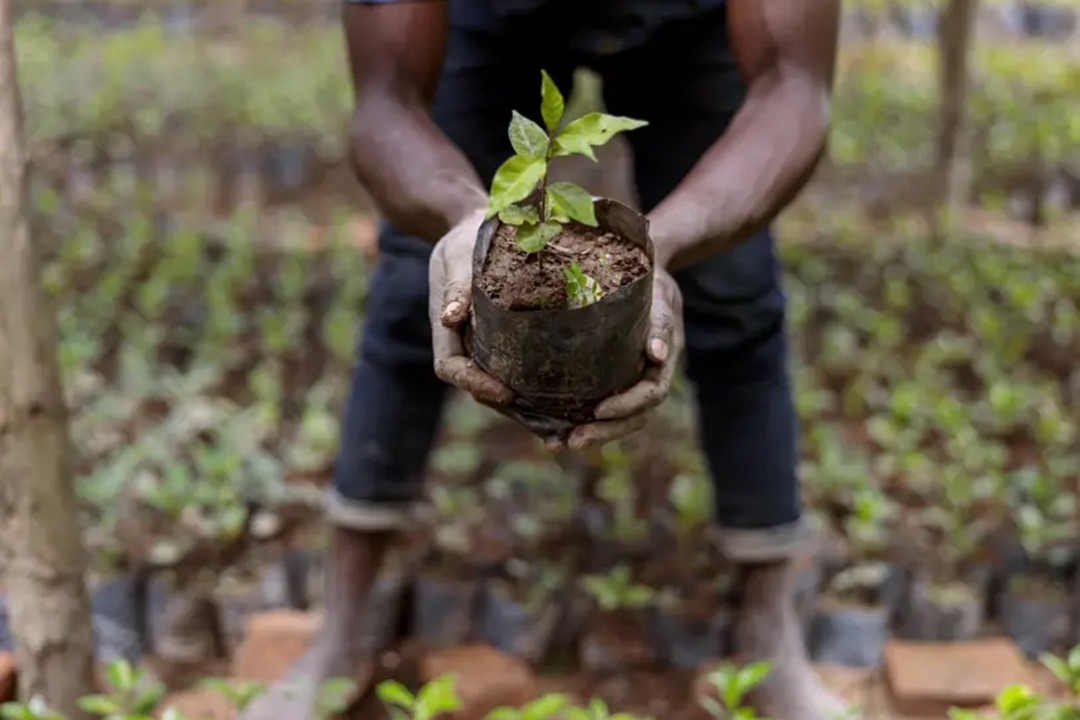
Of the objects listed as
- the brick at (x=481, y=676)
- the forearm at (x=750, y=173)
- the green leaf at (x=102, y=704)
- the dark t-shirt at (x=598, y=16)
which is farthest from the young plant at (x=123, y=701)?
the dark t-shirt at (x=598, y=16)

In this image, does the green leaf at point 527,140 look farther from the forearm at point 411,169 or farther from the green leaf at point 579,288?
the forearm at point 411,169

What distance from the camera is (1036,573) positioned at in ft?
7.23

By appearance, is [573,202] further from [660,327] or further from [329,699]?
[329,699]

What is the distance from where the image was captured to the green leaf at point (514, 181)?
1121mm

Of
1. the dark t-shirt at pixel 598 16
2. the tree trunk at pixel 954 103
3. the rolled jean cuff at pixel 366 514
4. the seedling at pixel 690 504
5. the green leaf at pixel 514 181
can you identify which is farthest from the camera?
the tree trunk at pixel 954 103

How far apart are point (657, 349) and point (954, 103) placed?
2934mm

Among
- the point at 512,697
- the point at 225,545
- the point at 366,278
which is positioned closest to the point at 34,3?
the point at 366,278

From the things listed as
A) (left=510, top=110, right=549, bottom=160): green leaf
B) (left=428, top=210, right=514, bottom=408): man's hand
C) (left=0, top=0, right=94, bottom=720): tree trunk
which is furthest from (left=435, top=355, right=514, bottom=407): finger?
(left=0, top=0, right=94, bottom=720): tree trunk

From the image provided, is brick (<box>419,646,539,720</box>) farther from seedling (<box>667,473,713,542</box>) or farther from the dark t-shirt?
the dark t-shirt

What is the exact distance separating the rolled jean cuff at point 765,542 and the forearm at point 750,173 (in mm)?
603

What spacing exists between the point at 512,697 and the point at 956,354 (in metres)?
1.62

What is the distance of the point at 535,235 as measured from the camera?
1171 mm

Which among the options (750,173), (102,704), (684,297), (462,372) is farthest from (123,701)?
(750,173)

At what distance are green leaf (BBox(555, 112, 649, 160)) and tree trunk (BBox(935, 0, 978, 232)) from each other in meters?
2.95
